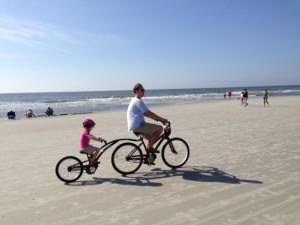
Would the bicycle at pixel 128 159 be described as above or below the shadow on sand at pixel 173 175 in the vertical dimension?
above

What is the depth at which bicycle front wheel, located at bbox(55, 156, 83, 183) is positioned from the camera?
20.1ft

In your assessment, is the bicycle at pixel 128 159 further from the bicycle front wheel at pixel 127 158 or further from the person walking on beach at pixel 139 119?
the person walking on beach at pixel 139 119

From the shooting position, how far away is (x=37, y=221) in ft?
14.1

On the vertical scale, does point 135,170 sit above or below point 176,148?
below

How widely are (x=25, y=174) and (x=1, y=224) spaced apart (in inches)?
108

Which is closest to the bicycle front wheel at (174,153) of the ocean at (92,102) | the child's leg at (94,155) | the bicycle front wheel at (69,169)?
the child's leg at (94,155)

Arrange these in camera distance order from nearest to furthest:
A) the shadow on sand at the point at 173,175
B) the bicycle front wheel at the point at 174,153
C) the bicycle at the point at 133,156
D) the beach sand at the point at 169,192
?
the beach sand at the point at 169,192 < the shadow on sand at the point at 173,175 < the bicycle at the point at 133,156 < the bicycle front wheel at the point at 174,153

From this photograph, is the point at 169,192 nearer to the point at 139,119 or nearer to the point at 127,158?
the point at 127,158

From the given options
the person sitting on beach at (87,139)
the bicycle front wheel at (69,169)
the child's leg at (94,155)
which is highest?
the person sitting on beach at (87,139)

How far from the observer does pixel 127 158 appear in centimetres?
655

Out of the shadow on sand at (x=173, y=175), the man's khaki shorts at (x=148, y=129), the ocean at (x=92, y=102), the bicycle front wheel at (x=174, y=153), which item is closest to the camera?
the shadow on sand at (x=173, y=175)

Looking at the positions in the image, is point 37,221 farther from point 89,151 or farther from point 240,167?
point 240,167

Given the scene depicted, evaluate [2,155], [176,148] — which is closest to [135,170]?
[176,148]

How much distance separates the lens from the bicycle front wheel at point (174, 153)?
6.89m
